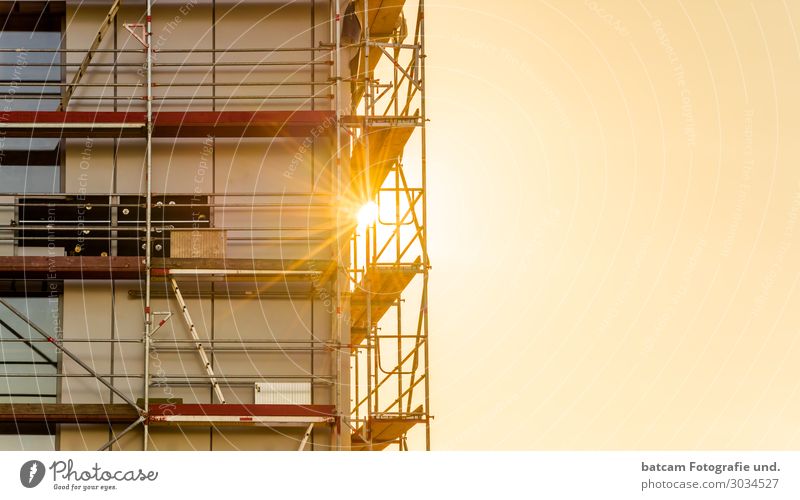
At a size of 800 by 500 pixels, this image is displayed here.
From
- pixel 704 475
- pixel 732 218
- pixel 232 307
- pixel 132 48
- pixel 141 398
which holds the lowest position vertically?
pixel 704 475

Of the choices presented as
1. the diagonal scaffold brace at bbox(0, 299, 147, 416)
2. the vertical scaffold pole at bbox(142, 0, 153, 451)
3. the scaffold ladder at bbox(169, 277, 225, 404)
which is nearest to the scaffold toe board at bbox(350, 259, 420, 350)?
the scaffold ladder at bbox(169, 277, 225, 404)

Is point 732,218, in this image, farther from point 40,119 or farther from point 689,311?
point 40,119

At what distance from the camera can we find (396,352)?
941 inches

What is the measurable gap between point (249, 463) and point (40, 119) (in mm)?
6789

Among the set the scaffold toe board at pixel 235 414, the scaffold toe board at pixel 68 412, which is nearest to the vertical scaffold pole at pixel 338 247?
the scaffold toe board at pixel 235 414

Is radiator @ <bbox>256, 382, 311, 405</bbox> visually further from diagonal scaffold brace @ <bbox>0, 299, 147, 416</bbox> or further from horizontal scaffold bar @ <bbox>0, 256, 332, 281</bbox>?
diagonal scaffold brace @ <bbox>0, 299, 147, 416</bbox>

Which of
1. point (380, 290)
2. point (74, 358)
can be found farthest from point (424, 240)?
point (74, 358)

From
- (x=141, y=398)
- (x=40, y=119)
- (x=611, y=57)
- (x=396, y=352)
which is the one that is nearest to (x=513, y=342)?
(x=396, y=352)

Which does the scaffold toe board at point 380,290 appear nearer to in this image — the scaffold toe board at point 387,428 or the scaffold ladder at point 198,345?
the scaffold toe board at point 387,428

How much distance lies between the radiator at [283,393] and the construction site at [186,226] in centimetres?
2

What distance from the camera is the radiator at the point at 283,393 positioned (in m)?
19.8

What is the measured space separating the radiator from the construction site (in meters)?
0.02

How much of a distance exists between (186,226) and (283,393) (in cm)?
248

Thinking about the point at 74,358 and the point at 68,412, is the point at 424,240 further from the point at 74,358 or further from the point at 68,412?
the point at 68,412
